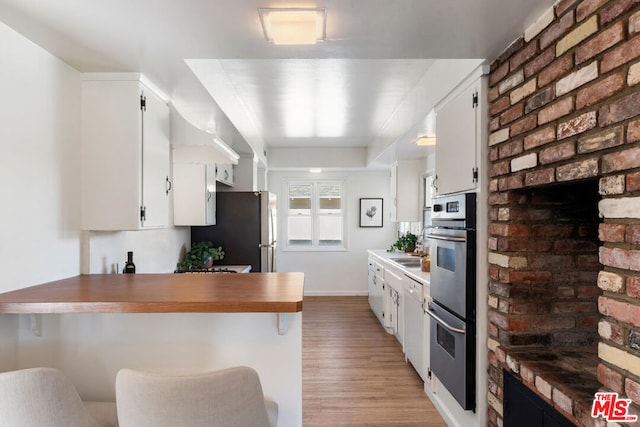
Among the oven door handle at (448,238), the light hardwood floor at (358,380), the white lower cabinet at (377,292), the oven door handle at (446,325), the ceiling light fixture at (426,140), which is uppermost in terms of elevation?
the ceiling light fixture at (426,140)

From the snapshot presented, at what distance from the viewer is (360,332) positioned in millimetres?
→ 4520

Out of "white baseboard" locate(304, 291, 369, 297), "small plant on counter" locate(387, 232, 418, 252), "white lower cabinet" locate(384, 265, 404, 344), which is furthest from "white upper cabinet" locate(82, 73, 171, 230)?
"white baseboard" locate(304, 291, 369, 297)

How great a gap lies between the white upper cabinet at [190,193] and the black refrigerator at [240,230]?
1.82ft

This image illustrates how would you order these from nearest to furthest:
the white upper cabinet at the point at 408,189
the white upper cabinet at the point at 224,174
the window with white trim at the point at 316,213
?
the white upper cabinet at the point at 224,174
the white upper cabinet at the point at 408,189
the window with white trim at the point at 316,213

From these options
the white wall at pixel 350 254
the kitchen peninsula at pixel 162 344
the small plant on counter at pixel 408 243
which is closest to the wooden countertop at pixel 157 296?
the kitchen peninsula at pixel 162 344

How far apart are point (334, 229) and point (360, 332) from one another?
8.20ft

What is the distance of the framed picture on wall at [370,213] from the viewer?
6617 millimetres

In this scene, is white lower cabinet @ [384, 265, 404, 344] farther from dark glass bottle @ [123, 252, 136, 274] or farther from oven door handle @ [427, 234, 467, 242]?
dark glass bottle @ [123, 252, 136, 274]

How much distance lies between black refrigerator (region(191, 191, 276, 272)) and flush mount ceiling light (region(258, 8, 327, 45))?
8.69 feet

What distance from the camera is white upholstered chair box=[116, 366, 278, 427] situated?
1.13 meters

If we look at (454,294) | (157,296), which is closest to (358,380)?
(454,294)

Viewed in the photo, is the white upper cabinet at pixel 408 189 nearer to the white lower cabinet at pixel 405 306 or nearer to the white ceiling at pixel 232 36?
the white lower cabinet at pixel 405 306

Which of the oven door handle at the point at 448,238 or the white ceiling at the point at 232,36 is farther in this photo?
the oven door handle at the point at 448,238

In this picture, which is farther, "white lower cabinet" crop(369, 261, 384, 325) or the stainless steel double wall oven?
"white lower cabinet" crop(369, 261, 384, 325)
